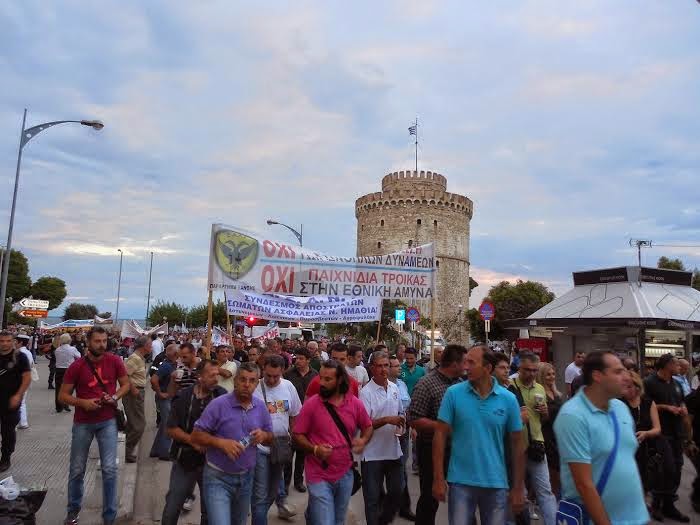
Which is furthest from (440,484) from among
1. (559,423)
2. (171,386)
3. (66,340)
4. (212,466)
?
(66,340)

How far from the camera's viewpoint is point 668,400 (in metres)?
6.87

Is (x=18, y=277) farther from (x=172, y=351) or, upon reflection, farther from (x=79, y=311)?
(x=172, y=351)

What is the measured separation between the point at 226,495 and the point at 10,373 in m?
4.19

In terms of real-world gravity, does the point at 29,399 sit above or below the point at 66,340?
below

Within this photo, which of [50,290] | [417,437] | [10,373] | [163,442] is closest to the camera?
[417,437]

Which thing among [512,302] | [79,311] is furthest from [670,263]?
[79,311]

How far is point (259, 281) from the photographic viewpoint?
9.57m

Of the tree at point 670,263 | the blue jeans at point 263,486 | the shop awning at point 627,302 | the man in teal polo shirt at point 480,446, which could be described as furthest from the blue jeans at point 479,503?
the tree at point 670,263

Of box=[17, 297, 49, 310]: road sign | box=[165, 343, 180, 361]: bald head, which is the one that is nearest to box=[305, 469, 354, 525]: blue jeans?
box=[165, 343, 180, 361]: bald head

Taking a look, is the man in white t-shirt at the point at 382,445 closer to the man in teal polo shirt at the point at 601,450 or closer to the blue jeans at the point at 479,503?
the blue jeans at the point at 479,503

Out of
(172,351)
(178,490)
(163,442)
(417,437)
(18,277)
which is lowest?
(163,442)

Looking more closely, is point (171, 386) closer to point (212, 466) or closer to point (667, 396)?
point (212, 466)

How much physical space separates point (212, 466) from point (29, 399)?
43.2ft

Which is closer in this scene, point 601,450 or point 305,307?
point 601,450
